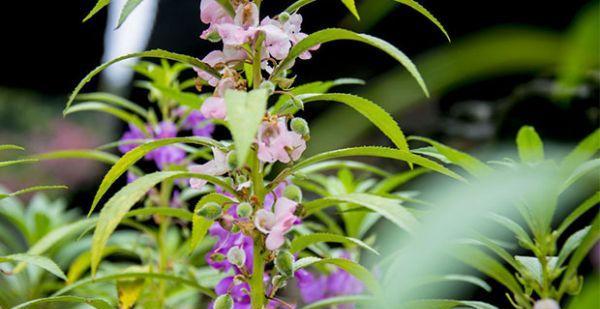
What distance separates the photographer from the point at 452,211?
20.6 inches

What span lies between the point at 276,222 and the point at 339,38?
22 centimetres

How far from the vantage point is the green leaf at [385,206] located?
0.64 meters

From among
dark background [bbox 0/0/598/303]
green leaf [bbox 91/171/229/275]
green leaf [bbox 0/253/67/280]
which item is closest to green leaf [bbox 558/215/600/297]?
green leaf [bbox 91/171/229/275]

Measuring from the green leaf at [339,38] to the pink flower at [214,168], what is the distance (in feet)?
0.38

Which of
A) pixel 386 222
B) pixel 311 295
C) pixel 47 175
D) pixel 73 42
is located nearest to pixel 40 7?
pixel 73 42

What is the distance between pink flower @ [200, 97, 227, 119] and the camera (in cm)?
77

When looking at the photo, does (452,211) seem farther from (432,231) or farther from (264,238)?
(264,238)

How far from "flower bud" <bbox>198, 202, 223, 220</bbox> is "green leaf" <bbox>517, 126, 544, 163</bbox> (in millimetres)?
500

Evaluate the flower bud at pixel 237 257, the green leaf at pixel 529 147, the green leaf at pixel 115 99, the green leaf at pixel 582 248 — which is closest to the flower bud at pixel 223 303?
the flower bud at pixel 237 257

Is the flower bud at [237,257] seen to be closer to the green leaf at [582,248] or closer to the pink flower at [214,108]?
the pink flower at [214,108]

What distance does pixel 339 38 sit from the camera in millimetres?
797

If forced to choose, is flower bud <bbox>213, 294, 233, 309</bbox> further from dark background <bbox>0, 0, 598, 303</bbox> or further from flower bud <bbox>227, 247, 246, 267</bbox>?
dark background <bbox>0, 0, 598, 303</bbox>

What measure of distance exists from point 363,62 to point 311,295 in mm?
2458

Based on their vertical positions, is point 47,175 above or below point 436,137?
above
